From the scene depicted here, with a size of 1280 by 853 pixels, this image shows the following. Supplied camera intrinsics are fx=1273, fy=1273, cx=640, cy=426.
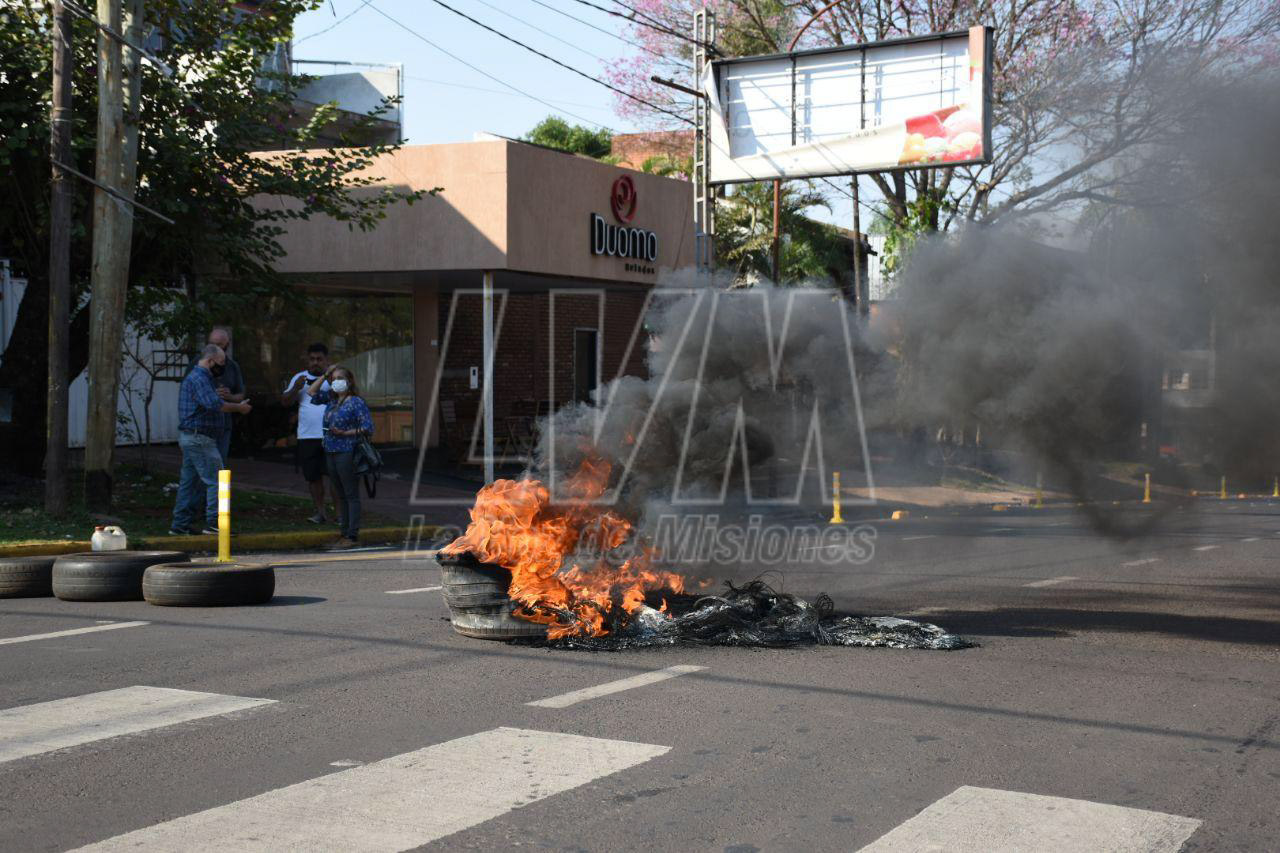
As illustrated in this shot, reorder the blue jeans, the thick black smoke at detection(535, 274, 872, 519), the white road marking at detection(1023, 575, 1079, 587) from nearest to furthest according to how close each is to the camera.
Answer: the thick black smoke at detection(535, 274, 872, 519) → the white road marking at detection(1023, 575, 1079, 587) → the blue jeans

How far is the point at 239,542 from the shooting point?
13836 mm

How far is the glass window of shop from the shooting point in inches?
923

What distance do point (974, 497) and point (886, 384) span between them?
16.1 m

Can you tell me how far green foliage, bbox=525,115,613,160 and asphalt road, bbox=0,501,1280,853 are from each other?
45483 mm

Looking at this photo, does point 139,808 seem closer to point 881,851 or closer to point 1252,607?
point 881,851

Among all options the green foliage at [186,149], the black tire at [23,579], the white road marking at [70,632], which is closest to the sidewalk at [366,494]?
the green foliage at [186,149]

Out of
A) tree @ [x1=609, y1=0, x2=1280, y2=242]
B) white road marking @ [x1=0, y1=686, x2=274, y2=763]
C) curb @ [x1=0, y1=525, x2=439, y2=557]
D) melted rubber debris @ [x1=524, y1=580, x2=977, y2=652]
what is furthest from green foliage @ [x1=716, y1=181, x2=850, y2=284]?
white road marking @ [x1=0, y1=686, x2=274, y2=763]

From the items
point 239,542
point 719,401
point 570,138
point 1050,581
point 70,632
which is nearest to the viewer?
point 70,632

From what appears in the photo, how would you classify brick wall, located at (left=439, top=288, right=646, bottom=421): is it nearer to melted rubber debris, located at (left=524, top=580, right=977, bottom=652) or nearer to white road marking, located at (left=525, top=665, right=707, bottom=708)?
melted rubber debris, located at (left=524, top=580, right=977, bottom=652)

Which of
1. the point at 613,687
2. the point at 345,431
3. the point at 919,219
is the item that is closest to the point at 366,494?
the point at 345,431

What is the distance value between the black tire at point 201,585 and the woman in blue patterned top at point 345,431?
13.1 feet

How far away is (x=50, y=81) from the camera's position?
15.2m

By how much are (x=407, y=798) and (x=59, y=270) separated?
10739 mm

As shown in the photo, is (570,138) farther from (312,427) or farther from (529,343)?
(312,427)
